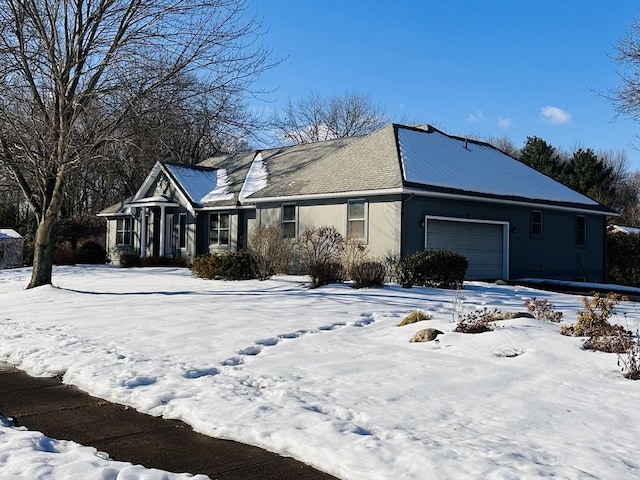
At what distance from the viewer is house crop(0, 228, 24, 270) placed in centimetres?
2950

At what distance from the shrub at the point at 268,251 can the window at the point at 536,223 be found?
944 cm

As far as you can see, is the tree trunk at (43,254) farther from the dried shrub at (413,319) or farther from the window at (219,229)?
the dried shrub at (413,319)

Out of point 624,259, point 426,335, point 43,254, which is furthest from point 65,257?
point 624,259

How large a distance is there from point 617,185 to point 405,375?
190ft

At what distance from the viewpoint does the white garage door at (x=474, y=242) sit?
21109 millimetres

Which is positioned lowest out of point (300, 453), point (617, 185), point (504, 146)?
point (300, 453)

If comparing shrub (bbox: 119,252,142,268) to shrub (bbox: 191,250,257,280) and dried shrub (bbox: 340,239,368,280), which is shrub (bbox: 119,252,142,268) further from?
dried shrub (bbox: 340,239,368,280)

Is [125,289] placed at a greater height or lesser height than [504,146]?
lesser

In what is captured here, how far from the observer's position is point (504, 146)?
6531cm

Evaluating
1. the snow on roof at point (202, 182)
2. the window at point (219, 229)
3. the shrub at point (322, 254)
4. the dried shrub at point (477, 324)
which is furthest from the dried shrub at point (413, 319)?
the snow on roof at point (202, 182)

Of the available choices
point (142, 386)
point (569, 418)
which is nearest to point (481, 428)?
point (569, 418)

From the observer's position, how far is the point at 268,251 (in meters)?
20.2

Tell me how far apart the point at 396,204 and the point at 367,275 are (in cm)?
384

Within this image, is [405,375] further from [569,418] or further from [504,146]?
[504,146]
